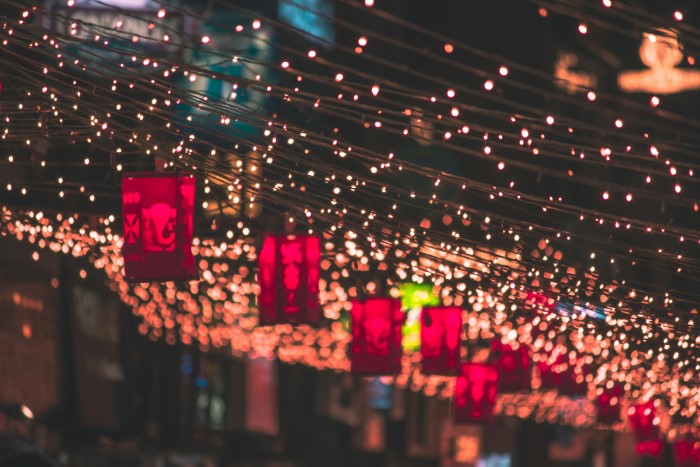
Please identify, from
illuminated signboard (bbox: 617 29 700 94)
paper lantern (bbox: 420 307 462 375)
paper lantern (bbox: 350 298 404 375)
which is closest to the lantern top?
paper lantern (bbox: 350 298 404 375)

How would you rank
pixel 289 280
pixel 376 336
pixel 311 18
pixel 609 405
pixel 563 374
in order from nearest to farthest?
1. pixel 289 280
2. pixel 376 336
3. pixel 563 374
4. pixel 609 405
5. pixel 311 18

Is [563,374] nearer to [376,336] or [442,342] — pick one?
[442,342]

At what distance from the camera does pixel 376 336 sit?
15570mm

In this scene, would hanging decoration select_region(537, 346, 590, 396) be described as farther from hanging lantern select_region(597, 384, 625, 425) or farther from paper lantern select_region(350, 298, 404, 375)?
paper lantern select_region(350, 298, 404, 375)

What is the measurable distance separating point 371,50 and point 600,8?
29083 millimetres

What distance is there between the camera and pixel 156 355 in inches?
1040

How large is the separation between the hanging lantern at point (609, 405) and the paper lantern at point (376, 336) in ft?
33.2

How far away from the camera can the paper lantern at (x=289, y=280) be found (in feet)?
42.9

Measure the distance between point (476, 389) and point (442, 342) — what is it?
12.1ft

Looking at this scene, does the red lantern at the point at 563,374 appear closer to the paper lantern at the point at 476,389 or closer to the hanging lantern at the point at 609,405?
the hanging lantern at the point at 609,405

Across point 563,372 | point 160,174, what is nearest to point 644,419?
point 563,372

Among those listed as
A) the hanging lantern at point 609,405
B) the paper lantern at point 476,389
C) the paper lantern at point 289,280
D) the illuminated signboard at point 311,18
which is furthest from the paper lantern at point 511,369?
the illuminated signboard at point 311,18

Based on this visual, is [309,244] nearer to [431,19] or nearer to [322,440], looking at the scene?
[322,440]

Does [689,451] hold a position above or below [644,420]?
below
